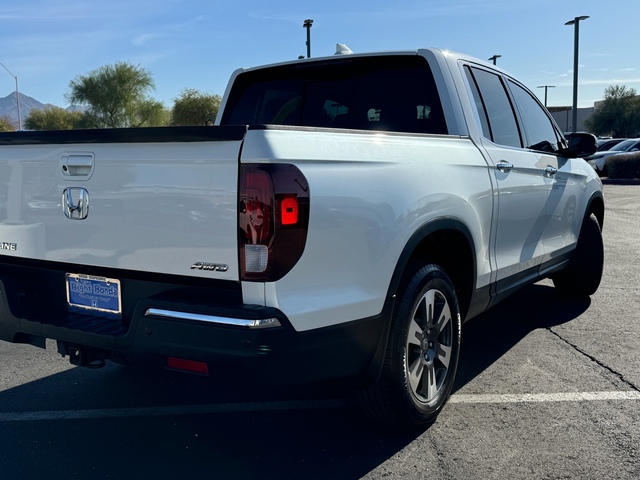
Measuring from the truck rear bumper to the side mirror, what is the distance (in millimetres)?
3158

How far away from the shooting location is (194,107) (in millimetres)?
47781

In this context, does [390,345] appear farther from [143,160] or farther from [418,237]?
[143,160]

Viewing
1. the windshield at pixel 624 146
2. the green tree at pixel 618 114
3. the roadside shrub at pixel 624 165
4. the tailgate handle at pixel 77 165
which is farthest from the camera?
the green tree at pixel 618 114

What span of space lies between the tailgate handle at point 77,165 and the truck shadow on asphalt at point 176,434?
970mm

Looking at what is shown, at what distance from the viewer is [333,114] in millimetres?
4465

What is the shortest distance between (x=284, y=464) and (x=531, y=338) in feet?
8.77

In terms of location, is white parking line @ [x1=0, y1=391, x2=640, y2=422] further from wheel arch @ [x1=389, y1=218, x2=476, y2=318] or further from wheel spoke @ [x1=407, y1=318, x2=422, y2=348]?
wheel spoke @ [x1=407, y1=318, x2=422, y2=348]

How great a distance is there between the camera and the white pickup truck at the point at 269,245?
2523 millimetres

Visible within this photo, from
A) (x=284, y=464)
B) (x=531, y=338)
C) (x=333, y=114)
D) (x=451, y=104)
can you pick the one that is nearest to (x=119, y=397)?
(x=284, y=464)

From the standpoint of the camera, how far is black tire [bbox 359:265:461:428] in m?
3.08

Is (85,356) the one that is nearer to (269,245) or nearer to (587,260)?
(269,245)

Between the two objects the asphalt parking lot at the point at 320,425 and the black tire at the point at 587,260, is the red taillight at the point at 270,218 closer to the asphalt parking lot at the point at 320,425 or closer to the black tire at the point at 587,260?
the asphalt parking lot at the point at 320,425

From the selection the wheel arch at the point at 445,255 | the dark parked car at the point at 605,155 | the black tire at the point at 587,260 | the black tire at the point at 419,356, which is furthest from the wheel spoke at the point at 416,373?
the dark parked car at the point at 605,155

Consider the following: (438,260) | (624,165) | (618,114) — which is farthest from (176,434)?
(618,114)
